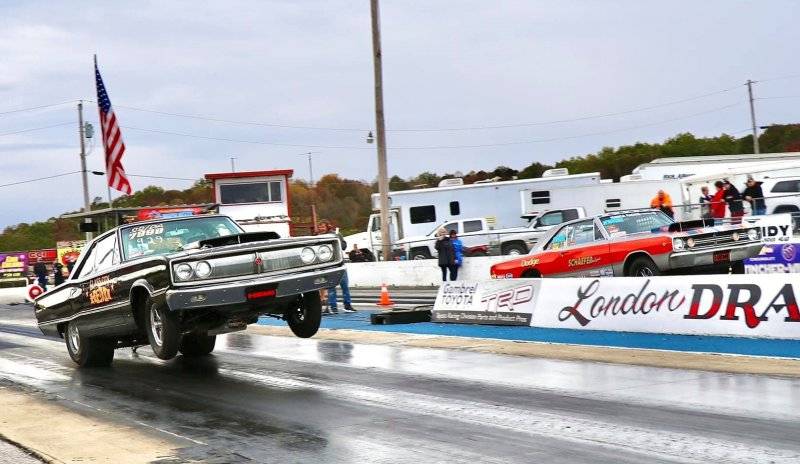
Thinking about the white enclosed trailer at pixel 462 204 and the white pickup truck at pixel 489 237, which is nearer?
the white pickup truck at pixel 489 237

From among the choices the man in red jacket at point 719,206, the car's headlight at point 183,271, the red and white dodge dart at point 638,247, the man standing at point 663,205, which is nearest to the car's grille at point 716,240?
the red and white dodge dart at point 638,247

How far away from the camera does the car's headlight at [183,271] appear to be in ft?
33.1

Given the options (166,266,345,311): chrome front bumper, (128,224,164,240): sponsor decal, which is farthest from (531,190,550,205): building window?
(166,266,345,311): chrome front bumper

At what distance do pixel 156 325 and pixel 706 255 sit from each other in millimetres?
9197

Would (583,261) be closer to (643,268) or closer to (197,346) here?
(643,268)

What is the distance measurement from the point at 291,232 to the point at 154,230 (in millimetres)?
20525

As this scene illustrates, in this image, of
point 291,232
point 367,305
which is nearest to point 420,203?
point 291,232

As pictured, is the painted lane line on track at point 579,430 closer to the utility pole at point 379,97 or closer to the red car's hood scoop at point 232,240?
the red car's hood scoop at point 232,240

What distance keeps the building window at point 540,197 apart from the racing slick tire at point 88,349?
78.5 ft

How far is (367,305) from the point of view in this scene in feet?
79.1

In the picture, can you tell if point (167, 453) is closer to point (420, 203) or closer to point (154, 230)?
point (154, 230)

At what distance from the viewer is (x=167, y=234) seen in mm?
11781

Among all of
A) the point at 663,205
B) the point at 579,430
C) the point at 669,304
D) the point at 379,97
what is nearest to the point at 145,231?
the point at 579,430

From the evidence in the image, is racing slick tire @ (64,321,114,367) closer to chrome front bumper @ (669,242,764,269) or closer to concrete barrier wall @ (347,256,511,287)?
chrome front bumper @ (669,242,764,269)
